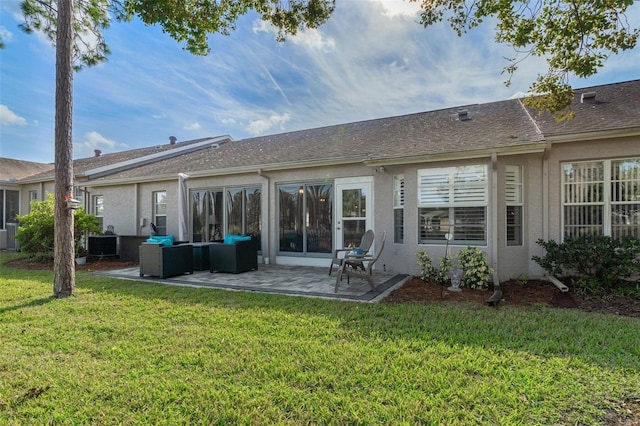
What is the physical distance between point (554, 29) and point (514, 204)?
3399mm

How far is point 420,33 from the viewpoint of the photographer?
28.1 ft

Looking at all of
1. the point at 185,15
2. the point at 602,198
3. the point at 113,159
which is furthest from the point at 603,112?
the point at 113,159

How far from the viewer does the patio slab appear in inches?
241

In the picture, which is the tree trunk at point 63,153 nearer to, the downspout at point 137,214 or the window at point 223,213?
the window at point 223,213

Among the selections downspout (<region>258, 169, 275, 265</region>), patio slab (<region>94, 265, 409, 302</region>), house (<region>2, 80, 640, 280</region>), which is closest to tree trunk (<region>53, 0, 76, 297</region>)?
patio slab (<region>94, 265, 409, 302</region>)

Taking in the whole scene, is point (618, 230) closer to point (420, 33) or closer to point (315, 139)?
point (420, 33)

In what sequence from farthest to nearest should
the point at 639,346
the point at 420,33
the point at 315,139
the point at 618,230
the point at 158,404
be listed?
the point at 315,139
the point at 420,33
the point at 618,230
the point at 639,346
the point at 158,404

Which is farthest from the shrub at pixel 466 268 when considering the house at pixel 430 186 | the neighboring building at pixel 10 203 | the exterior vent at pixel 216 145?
the neighboring building at pixel 10 203

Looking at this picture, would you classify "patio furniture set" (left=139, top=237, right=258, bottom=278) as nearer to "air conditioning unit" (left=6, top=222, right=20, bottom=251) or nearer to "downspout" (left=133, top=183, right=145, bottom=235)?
"downspout" (left=133, top=183, right=145, bottom=235)

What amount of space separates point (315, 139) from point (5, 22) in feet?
28.5

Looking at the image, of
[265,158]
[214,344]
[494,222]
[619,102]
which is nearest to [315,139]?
[265,158]

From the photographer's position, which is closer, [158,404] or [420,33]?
[158,404]

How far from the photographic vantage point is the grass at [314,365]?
2477mm

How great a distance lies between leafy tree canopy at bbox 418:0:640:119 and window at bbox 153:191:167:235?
10.1 m
